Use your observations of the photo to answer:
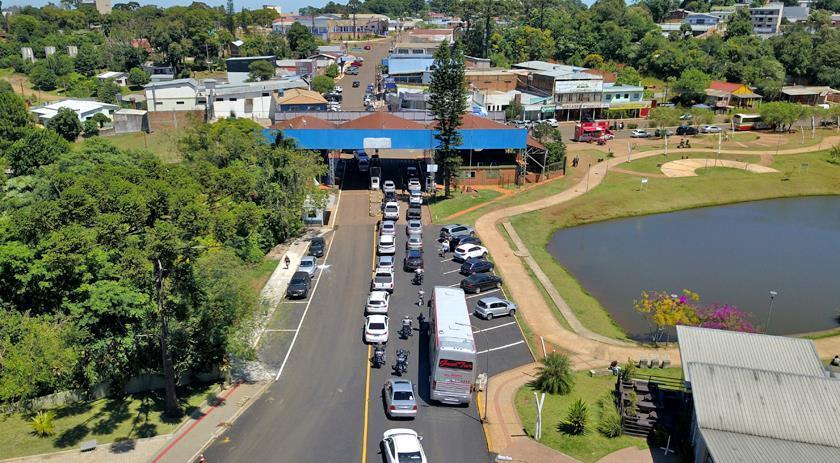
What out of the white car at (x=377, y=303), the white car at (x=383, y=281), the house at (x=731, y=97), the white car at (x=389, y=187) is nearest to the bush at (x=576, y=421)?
the white car at (x=377, y=303)

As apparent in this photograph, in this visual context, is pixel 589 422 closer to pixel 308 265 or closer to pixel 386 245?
pixel 308 265

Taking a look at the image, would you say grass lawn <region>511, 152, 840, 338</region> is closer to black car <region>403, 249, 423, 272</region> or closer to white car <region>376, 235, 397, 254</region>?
black car <region>403, 249, 423, 272</region>

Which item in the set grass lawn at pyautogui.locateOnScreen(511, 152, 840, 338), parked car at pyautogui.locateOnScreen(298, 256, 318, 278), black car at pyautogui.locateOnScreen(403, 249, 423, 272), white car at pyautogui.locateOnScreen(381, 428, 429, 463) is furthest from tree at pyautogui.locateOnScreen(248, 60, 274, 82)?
white car at pyautogui.locateOnScreen(381, 428, 429, 463)

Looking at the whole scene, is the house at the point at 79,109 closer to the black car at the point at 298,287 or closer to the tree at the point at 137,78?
the tree at the point at 137,78

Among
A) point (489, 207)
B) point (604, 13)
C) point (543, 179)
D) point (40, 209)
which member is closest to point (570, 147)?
point (543, 179)

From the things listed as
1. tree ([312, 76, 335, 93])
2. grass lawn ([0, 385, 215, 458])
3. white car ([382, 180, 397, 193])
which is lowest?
grass lawn ([0, 385, 215, 458])

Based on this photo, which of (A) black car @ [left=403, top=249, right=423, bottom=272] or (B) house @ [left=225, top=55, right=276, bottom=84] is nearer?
(A) black car @ [left=403, top=249, right=423, bottom=272]
